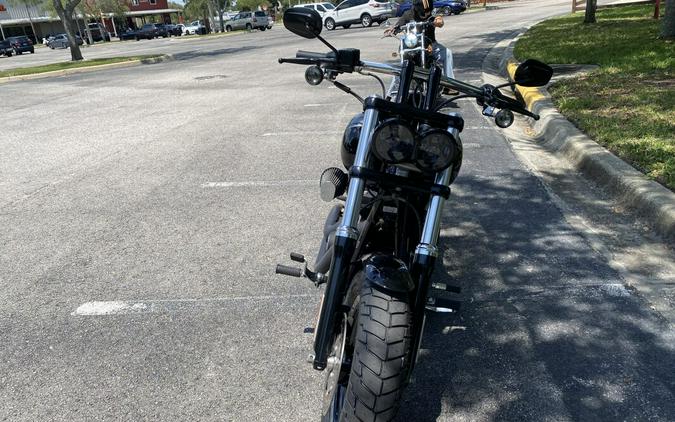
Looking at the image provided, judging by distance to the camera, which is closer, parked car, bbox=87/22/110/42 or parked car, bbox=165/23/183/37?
parked car, bbox=165/23/183/37

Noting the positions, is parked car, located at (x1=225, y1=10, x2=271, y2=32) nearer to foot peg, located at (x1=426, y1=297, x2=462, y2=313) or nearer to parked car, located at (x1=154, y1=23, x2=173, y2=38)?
parked car, located at (x1=154, y1=23, x2=173, y2=38)

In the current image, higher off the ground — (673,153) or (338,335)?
(338,335)

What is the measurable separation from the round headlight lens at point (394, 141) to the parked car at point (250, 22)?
46.7m

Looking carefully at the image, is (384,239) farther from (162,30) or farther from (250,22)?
(162,30)

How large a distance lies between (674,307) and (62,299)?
3920mm

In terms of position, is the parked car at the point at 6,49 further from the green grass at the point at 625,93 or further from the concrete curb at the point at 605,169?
the concrete curb at the point at 605,169

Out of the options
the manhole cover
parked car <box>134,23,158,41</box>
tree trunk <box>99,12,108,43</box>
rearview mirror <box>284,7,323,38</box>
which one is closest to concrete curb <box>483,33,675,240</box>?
rearview mirror <box>284,7,323,38</box>

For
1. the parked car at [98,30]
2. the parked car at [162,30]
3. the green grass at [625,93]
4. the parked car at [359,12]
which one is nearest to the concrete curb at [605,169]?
the green grass at [625,93]

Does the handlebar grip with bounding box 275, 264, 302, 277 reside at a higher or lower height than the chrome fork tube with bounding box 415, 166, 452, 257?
lower

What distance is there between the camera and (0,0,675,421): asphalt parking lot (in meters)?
2.67

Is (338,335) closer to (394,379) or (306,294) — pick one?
(394,379)

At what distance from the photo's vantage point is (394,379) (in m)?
1.98

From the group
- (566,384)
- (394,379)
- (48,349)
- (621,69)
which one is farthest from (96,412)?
(621,69)

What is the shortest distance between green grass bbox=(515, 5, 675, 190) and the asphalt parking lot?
69 centimetres
